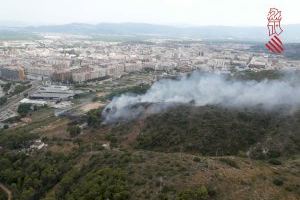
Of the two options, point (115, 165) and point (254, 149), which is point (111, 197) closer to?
point (115, 165)

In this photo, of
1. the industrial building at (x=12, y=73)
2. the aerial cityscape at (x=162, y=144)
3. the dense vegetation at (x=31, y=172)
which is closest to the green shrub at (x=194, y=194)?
the aerial cityscape at (x=162, y=144)

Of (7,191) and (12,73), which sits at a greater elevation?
(12,73)

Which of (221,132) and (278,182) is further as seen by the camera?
(221,132)

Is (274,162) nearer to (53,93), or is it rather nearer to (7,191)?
(7,191)

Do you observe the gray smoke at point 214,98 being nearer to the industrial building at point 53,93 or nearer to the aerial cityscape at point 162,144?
the aerial cityscape at point 162,144

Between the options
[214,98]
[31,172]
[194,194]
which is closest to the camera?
[194,194]

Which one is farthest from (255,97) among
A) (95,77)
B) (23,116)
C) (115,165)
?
(95,77)

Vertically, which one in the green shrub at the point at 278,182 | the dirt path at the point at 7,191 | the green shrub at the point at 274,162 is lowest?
the dirt path at the point at 7,191

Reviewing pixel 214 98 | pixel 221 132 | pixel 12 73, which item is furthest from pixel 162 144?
pixel 12 73
